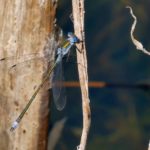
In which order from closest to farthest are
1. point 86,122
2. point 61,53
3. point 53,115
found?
point 86,122, point 61,53, point 53,115

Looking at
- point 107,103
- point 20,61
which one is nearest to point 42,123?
point 20,61

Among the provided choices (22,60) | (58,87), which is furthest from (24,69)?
(58,87)

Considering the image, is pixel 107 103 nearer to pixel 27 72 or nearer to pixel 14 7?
pixel 27 72

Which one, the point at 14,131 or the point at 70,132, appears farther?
the point at 70,132

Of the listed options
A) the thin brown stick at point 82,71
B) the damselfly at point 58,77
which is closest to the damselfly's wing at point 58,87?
the damselfly at point 58,77

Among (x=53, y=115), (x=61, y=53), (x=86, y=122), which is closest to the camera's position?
(x=86, y=122)

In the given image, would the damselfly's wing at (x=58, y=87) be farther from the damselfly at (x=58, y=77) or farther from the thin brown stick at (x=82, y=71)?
the thin brown stick at (x=82, y=71)
